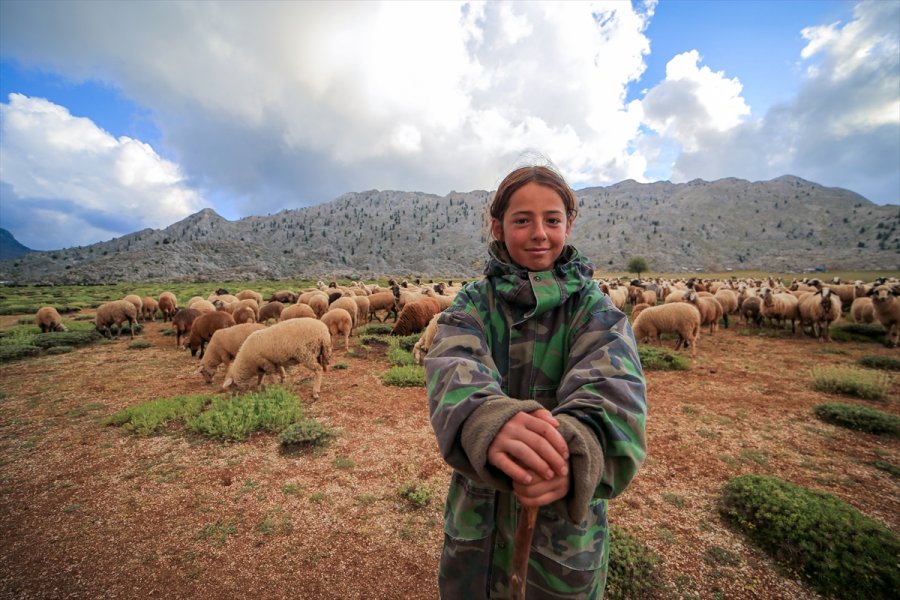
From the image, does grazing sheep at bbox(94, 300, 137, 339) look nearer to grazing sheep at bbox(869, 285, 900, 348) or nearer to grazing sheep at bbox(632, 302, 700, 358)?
grazing sheep at bbox(632, 302, 700, 358)

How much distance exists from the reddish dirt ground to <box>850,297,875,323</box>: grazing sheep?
1262cm

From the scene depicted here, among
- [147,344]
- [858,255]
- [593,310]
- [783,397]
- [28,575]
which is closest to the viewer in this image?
[593,310]

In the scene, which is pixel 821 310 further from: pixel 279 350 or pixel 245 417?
pixel 245 417


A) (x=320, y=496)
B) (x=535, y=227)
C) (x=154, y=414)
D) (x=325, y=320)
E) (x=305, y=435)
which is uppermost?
(x=535, y=227)

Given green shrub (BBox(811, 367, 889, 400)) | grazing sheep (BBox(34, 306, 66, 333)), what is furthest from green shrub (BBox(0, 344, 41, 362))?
green shrub (BBox(811, 367, 889, 400))

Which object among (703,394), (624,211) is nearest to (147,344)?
(703,394)

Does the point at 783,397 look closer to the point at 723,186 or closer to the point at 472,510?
the point at 472,510

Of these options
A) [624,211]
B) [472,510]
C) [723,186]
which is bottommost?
[472,510]

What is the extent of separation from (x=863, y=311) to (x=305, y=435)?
25.0 metres

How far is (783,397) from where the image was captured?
852 cm

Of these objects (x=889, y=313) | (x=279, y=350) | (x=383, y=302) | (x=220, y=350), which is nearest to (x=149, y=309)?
(x=383, y=302)

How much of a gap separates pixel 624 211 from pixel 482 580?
692 feet

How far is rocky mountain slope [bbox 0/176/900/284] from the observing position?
9200 centimetres

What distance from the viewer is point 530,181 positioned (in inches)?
75.9
